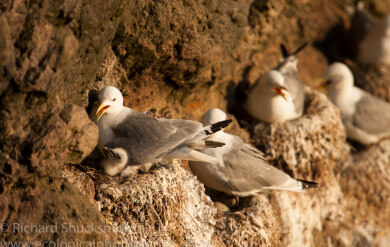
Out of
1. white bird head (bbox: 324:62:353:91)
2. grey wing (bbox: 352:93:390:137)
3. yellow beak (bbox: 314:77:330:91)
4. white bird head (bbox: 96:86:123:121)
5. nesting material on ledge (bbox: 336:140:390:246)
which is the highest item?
white bird head (bbox: 96:86:123:121)

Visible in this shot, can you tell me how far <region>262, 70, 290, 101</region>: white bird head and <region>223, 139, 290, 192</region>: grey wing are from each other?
0.86m

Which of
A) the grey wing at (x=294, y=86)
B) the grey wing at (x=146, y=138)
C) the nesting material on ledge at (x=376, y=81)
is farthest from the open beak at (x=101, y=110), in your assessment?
the nesting material on ledge at (x=376, y=81)

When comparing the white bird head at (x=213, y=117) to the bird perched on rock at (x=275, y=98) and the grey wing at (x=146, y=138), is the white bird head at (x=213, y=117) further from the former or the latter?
the bird perched on rock at (x=275, y=98)

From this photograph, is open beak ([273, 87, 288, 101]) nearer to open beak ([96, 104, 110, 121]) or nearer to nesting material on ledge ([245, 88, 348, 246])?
nesting material on ledge ([245, 88, 348, 246])

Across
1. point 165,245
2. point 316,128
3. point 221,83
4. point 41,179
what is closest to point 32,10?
point 41,179

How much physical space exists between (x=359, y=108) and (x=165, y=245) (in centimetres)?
347

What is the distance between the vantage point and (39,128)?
9.00 ft

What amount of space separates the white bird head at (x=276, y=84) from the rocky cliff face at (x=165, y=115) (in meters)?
0.33

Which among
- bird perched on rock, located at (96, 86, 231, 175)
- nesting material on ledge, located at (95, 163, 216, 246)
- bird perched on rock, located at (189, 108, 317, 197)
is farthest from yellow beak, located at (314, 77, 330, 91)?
nesting material on ledge, located at (95, 163, 216, 246)

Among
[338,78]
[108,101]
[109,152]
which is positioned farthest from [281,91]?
[109,152]

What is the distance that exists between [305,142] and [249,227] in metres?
1.40

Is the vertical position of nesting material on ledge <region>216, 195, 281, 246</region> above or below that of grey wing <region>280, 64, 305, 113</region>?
below

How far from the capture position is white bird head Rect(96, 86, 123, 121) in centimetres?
348

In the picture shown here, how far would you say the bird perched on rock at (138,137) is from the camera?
340 cm
